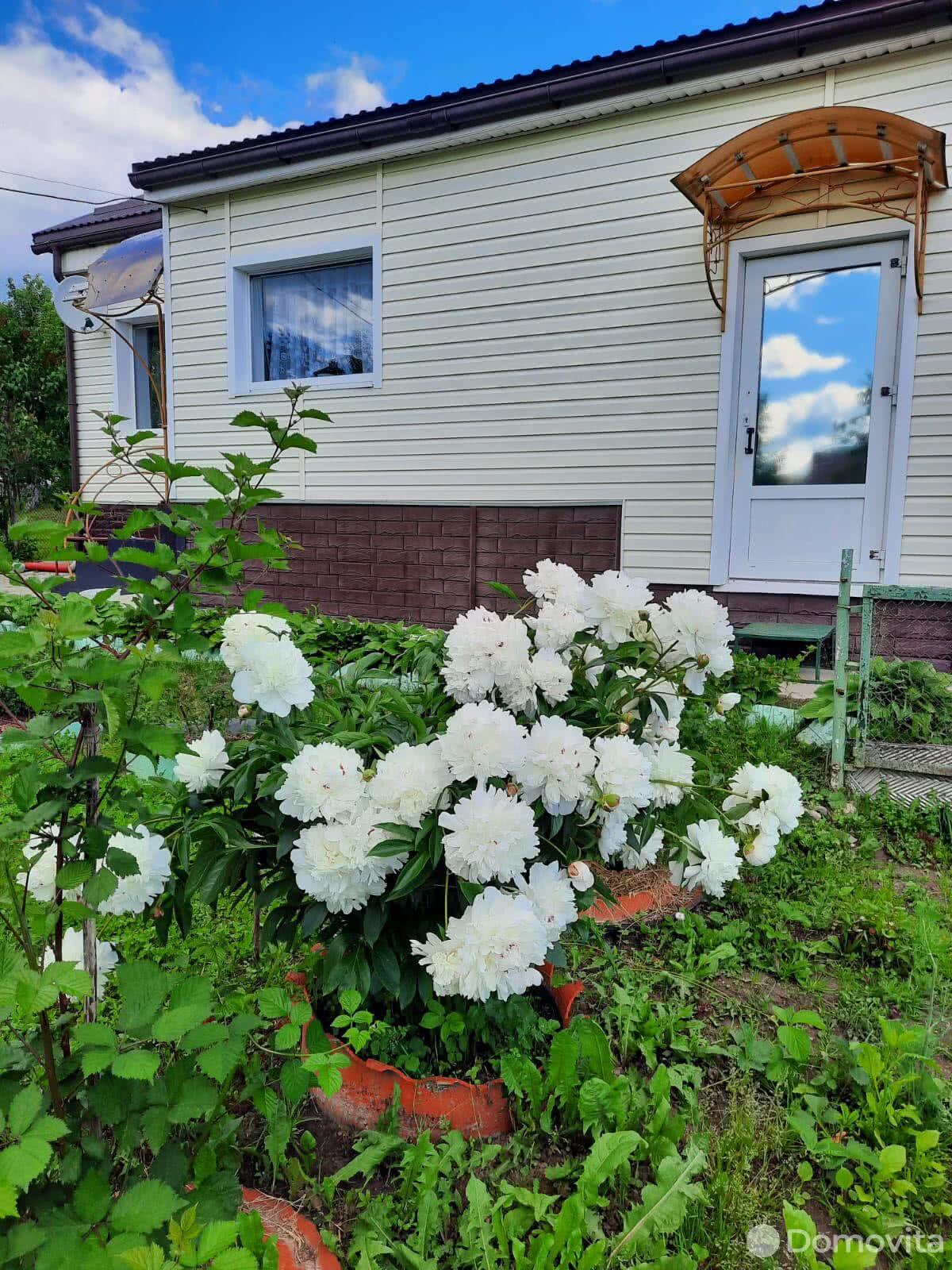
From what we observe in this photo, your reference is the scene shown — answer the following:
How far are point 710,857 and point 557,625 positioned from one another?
0.50 m

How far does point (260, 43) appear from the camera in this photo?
48.8 ft

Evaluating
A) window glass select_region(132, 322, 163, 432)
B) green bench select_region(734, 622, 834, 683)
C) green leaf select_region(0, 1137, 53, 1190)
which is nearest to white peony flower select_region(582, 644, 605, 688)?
green leaf select_region(0, 1137, 53, 1190)

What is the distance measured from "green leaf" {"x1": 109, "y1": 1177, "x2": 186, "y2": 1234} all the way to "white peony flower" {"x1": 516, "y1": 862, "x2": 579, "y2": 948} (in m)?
0.59

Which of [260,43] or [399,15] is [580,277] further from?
[260,43]

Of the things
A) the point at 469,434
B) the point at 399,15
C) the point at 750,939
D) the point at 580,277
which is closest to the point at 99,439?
the point at 469,434

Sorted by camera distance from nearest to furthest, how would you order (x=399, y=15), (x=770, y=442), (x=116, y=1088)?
(x=116, y=1088) < (x=770, y=442) < (x=399, y=15)

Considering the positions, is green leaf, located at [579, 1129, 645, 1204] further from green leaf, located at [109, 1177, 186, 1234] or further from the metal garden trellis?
the metal garden trellis

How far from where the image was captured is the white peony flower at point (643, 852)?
1475 millimetres

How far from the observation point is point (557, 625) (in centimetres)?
143

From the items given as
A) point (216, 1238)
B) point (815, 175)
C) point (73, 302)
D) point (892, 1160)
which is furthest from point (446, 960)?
point (73, 302)

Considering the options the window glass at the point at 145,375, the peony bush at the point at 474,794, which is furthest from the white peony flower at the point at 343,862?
the window glass at the point at 145,375

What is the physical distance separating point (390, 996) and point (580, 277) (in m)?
4.95

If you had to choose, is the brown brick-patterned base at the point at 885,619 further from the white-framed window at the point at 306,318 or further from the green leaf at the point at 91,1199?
the green leaf at the point at 91,1199

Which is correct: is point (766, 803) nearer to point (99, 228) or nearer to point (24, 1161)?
point (24, 1161)
